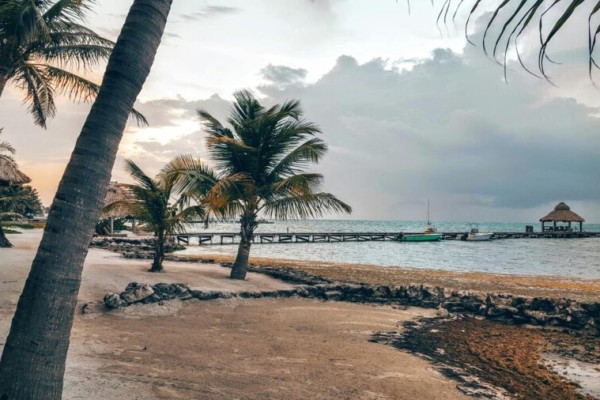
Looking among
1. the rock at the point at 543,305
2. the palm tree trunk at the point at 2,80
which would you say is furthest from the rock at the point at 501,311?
the palm tree trunk at the point at 2,80

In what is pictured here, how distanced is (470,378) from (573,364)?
8.15 ft

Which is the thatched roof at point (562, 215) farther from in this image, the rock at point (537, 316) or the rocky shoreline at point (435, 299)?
the rock at point (537, 316)

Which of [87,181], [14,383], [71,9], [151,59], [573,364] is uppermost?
[71,9]

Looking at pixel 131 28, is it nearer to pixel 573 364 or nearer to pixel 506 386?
pixel 506 386

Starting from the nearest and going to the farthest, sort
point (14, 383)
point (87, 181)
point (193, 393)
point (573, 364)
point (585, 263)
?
1. point (14, 383)
2. point (87, 181)
3. point (193, 393)
4. point (573, 364)
5. point (585, 263)

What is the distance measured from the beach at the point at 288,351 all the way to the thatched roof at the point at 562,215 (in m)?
74.9

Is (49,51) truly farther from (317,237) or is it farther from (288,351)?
(317,237)

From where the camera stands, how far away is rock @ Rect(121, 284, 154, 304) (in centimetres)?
916

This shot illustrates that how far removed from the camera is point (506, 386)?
5965mm

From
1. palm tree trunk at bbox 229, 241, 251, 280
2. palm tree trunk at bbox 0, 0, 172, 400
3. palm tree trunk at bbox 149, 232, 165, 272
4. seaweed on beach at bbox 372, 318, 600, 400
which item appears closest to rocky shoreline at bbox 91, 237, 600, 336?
seaweed on beach at bbox 372, 318, 600, 400

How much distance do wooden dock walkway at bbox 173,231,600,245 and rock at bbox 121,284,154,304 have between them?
35.7 metres

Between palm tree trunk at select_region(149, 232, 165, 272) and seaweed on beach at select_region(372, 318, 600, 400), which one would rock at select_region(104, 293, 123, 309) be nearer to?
palm tree trunk at select_region(149, 232, 165, 272)

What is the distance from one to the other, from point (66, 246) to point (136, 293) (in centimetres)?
690

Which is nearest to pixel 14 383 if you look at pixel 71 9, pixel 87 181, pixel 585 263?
pixel 87 181
